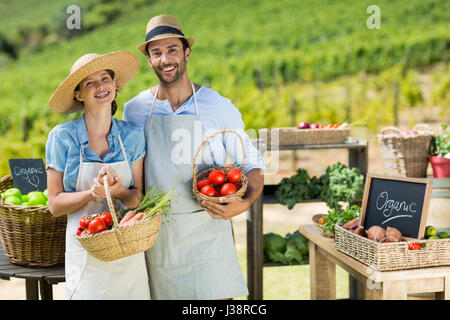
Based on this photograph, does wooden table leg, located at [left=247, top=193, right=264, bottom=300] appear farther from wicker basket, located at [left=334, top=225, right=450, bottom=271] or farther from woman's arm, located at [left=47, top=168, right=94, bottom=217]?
woman's arm, located at [left=47, top=168, right=94, bottom=217]

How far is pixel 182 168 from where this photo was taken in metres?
2.13

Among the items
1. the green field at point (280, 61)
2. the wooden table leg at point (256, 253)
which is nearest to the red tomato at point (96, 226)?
the wooden table leg at point (256, 253)

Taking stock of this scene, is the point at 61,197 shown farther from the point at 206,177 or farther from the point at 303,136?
the point at 303,136

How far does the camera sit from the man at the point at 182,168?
2.10 m

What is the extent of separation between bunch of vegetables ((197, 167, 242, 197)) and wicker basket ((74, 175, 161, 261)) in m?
0.33

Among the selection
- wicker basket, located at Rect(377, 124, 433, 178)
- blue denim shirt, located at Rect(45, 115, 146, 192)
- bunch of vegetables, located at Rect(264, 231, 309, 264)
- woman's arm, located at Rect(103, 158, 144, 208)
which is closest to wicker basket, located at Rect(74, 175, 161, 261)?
woman's arm, located at Rect(103, 158, 144, 208)

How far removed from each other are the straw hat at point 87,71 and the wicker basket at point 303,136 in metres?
1.51

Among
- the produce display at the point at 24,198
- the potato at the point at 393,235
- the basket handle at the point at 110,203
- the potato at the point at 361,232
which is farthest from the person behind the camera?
the produce display at the point at 24,198

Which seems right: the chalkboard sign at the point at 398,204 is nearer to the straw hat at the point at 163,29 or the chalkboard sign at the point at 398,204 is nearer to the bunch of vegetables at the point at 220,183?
the bunch of vegetables at the point at 220,183

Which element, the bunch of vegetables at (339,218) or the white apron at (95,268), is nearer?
the white apron at (95,268)

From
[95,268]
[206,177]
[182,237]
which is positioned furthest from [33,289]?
[206,177]

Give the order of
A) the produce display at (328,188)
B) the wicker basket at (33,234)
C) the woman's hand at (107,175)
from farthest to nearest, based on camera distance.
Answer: the produce display at (328,188)
the wicker basket at (33,234)
the woman's hand at (107,175)

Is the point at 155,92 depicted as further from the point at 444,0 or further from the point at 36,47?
the point at 36,47
